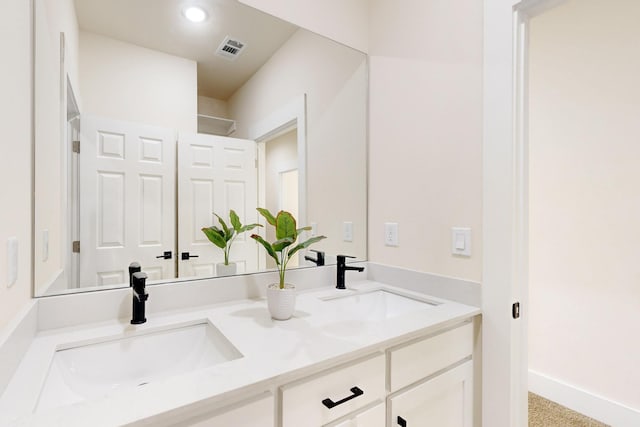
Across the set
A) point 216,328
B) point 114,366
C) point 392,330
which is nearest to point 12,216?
point 114,366

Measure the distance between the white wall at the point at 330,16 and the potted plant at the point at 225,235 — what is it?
38.5 inches

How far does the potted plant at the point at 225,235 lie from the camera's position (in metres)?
1.29

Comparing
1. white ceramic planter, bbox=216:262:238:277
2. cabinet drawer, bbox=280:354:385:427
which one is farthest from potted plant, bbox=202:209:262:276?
cabinet drawer, bbox=280:354:385:427

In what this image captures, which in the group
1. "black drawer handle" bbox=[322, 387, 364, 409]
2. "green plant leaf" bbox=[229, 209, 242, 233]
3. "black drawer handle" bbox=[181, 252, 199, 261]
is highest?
"green plant leaf" bbox=[229, 209, 242, 233]

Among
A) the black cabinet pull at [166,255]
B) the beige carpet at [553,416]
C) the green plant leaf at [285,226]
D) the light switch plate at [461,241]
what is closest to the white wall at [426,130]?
the light switch plate at [461,241]

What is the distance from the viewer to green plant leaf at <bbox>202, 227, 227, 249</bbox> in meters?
1.29

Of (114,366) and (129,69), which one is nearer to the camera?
(114,366)

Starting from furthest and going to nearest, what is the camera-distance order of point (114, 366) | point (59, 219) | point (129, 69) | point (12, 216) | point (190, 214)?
1. point (190, 214)
2. point (129, 69)
3. point (59, 219)
4. point (114, 366)
5. point (12, 216)

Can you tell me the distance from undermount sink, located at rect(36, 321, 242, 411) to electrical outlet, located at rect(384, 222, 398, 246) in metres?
0.95

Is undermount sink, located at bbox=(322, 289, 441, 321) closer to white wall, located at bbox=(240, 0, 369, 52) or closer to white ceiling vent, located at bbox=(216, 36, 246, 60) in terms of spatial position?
white ceiling vent, located at bbox=(216, 36, 246, 60)

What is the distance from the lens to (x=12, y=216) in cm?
73

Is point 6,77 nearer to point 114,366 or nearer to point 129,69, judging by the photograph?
point 129,69

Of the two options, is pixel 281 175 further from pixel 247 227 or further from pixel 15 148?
pixel 15 148

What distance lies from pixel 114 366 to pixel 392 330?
832 millimetres
